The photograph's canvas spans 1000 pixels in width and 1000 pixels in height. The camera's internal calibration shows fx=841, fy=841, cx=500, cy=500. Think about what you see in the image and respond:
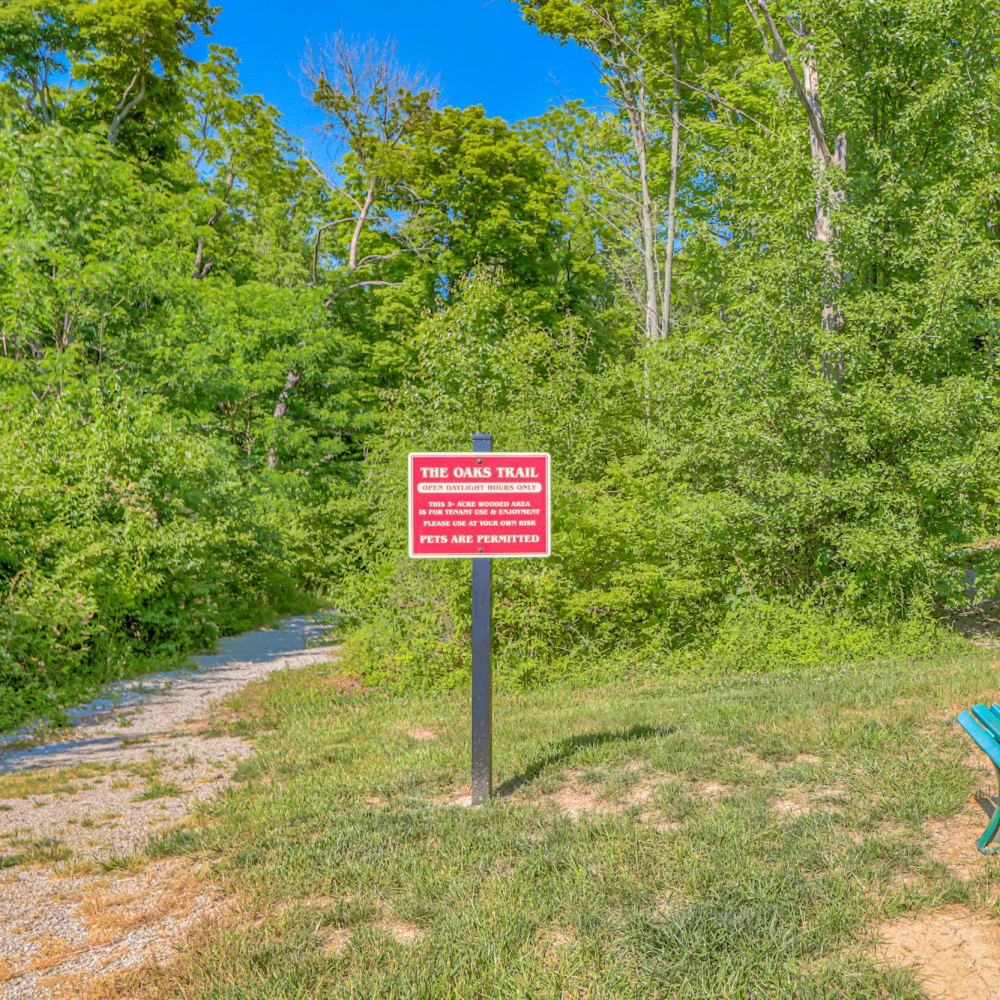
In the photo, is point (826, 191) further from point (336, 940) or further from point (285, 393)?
point (285, 393)

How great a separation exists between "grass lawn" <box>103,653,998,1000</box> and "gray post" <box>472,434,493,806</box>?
0.23 metres

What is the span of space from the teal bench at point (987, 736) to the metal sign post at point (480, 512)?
251 cm

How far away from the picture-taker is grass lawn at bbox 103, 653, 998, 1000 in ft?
10.6

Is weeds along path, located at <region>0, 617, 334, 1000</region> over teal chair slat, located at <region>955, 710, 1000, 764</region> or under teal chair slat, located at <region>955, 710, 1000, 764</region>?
under

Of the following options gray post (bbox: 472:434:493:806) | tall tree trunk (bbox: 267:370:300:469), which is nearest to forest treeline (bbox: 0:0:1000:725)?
tall tree trunk (bbox: 267:370:300:469)

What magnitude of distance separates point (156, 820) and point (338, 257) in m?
25.9

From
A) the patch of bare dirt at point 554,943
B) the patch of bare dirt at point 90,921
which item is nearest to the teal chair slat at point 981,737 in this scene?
the patch of bare dirt at point 554,943

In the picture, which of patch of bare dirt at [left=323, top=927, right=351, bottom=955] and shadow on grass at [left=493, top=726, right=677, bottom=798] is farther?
shadow on grass at [left=493, top=726, right=677, bottom=798]

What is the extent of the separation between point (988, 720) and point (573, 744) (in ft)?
9.24

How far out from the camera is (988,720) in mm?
4402

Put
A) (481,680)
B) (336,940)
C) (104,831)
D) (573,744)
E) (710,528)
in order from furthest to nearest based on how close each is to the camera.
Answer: (710,528)
(573,744)
(104,831)
(481,680)
(336,940)

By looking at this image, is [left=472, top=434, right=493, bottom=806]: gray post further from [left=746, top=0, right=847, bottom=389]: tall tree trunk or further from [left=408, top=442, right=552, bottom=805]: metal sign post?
[left=746, top=0, right=847, bottom=389]: tall tree trunk

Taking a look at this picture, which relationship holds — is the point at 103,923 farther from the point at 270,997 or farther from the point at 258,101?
the point at 258,101

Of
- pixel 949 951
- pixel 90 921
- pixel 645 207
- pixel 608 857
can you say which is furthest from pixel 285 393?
pixel 949 951
